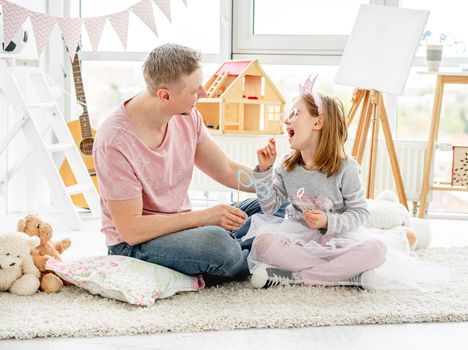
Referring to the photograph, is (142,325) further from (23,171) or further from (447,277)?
(23,171)

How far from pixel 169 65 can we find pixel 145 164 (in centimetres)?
31

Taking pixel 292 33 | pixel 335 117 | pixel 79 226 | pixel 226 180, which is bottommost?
pixel 79 226

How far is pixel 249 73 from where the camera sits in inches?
155

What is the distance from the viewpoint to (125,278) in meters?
2.19

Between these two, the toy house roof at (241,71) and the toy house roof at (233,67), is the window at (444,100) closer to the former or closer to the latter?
the toy house roof at (241,71)

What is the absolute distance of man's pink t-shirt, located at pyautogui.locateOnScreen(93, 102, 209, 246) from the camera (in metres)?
2.26

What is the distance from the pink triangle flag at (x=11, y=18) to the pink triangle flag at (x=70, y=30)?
15 centimetres

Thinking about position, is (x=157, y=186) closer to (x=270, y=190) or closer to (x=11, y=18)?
(x=270, y=190)

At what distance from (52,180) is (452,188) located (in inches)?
76.9

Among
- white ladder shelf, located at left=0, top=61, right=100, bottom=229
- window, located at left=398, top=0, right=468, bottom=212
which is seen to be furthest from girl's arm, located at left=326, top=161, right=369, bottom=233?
window, located at left=398, top=0, right=468, bottom=212

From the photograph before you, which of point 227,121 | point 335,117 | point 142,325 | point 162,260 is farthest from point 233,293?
point 227,121

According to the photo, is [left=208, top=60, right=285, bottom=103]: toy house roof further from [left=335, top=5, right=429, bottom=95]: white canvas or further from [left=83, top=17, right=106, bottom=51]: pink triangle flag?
[left=83, top=17, right=106, bottom=51]: pink triangle flag

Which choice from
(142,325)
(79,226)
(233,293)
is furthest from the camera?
(79,226)

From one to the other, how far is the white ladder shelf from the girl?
1.24 meters
